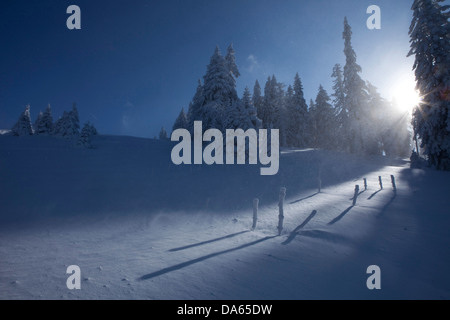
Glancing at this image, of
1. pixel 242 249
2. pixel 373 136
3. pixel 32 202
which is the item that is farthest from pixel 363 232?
pixel 373 136

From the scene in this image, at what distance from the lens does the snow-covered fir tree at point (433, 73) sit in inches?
744

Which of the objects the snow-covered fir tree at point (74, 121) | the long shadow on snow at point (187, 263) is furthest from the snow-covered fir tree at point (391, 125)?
the snow-covered fir tree at point (74, 121)

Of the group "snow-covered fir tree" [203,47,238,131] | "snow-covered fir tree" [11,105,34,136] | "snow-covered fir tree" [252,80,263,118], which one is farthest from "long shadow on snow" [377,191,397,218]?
"snow-covered fir tree" [11,105,34,136]

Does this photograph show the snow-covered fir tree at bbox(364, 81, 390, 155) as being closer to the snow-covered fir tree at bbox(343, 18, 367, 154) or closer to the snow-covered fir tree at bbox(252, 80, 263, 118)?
the snow-covered fir tree at bbox(343, 18, 367, 154)

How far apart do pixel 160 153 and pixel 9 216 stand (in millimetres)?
16208

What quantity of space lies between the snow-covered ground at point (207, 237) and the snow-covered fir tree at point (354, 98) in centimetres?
1474

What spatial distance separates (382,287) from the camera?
459cm

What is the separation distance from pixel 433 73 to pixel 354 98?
431 inches

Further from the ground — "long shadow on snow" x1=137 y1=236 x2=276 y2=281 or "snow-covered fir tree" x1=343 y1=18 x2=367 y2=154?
"snow-covered fir tree" x1=343 y1=18 x2=367 y2=154

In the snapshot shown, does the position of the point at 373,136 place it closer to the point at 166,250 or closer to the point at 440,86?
the point at 440,86

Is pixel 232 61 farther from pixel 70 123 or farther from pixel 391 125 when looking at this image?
pixel 70 123

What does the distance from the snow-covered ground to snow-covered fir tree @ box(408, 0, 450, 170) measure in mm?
5747

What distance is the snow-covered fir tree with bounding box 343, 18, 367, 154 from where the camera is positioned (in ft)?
99.2

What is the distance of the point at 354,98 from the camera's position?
30312 mm
